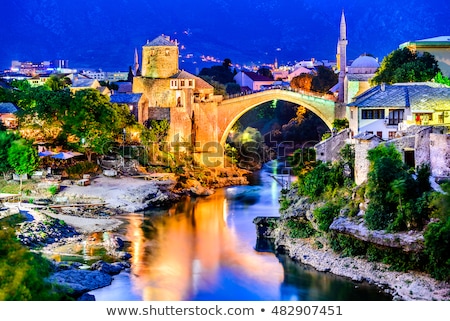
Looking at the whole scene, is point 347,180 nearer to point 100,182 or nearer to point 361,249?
point 361,249

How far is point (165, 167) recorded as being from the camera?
71.6 feet

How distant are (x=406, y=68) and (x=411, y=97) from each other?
10.2ft

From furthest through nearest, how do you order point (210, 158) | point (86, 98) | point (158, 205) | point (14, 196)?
point (210, 158) < point (86, 98) < point (158, 205) < point (14, 196)

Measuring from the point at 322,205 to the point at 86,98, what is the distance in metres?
8.57

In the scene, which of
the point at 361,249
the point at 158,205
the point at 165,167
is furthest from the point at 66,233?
the point at 165,167

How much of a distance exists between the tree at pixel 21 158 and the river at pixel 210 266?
2.45m

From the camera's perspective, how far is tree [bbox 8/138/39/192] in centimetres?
1836

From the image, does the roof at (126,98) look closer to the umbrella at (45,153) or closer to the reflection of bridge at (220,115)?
the reflection of bridge at (220,115)

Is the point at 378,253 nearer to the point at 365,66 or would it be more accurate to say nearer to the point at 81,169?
the point at 81,169

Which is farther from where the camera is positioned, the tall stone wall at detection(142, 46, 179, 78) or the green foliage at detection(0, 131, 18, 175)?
the tall stone wall at detection(142, 46, 179, 78)

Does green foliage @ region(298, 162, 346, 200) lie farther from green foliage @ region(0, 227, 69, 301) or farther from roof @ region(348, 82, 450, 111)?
green foliage @ region(0, 227, 69, 301)

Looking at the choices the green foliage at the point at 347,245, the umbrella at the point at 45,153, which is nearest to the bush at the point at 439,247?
the green foliage at the point at 347,245

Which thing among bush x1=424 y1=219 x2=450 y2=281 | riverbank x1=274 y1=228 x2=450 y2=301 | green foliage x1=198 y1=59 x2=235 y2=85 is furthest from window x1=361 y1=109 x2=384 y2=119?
green foliage x1=198 y1=59 x2=235 y2=85

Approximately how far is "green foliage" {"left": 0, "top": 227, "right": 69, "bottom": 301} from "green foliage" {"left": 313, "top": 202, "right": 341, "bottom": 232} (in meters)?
4.81
